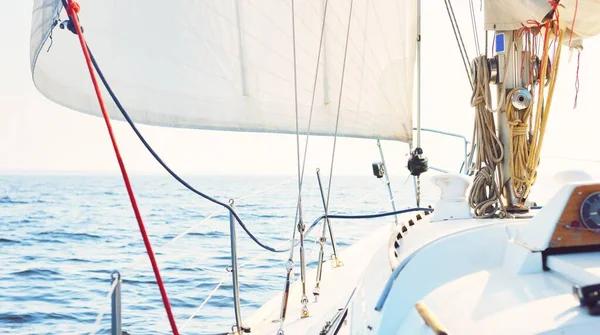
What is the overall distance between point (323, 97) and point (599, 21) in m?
1.16

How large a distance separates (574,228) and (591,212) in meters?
0.05

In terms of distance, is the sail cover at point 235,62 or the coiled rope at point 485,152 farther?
the coiled rope at point 485,152

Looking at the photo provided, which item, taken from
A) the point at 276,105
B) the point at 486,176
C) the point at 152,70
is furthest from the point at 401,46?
the point at 152,70

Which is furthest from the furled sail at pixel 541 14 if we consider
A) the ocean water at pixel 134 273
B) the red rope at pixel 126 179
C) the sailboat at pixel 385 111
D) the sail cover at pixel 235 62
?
the red rope at pixel 126 179

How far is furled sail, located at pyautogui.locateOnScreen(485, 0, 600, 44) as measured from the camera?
206 centimetres

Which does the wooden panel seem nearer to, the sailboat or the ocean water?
the sailboat

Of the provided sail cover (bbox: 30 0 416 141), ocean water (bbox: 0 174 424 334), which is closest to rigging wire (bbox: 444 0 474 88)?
sail cover (bbox: 30 0 416 141)

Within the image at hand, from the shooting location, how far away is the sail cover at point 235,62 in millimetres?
1857

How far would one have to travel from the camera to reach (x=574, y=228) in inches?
51.5

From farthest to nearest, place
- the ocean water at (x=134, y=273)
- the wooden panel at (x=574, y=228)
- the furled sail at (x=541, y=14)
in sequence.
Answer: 1. the ocean water at (x=134, y=273)
2. the furled sail at (x=541, y=14)
3. the wooden panel at (x=574, y=228)

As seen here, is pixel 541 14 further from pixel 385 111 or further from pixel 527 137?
pixel 385 111

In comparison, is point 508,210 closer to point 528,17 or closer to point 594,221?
point 528,17

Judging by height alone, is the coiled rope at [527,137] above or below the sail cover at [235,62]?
below

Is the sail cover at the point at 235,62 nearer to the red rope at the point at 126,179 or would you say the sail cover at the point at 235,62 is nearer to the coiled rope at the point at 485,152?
the red rope at the point at 126,179
